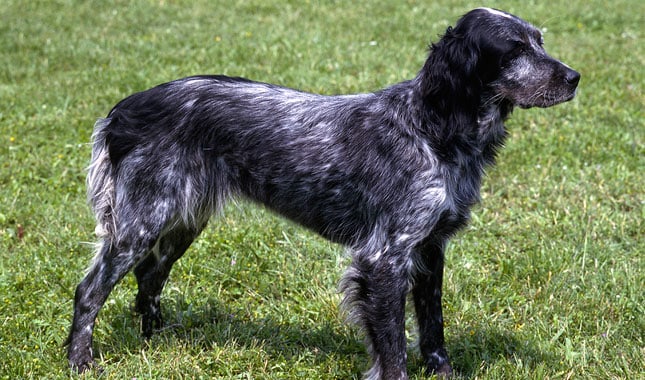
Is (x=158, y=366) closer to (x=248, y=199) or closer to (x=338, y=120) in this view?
(x=248, y=199)

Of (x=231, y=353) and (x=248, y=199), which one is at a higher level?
(x=248, y=199)

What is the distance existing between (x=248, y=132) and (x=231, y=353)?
116 centimetres

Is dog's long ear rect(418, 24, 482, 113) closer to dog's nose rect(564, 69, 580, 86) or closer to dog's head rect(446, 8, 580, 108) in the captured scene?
dog's head rect(446, 8, 580, 108)

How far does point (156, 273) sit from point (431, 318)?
1540 mm

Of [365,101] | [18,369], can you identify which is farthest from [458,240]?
[18,369]

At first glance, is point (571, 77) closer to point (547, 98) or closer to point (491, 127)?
point (547, 98)

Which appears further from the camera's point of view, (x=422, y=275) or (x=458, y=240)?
(x=458, y=240)

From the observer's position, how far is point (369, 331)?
398 cm

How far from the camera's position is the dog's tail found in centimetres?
433

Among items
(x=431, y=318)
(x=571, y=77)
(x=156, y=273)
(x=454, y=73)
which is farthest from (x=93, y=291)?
(x=571, y=77)

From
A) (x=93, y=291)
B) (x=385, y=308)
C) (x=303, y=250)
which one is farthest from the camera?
(x=303, y=250)

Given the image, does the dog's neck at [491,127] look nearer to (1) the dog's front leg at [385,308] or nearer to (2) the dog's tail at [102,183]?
(1) the dog's front leg at [385,308]

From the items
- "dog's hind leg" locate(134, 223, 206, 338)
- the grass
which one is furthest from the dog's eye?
"dog's hind leg" locate(134, 223, 206, 338)

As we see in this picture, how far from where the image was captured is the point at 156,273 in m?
4.65
